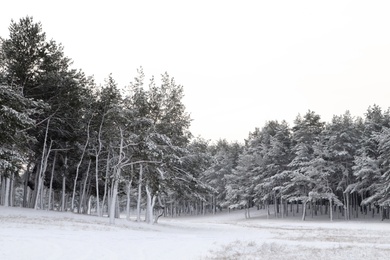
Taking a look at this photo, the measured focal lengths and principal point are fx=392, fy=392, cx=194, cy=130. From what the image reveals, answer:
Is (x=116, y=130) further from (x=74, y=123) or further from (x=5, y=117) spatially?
(x=5, y=117)

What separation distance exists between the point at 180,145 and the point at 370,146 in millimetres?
37601

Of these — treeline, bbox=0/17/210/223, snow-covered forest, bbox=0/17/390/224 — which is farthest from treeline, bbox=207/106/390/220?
treeline, bbox=0/17/210/223

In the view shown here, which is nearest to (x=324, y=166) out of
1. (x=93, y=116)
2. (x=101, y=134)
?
(x=101, y=134)

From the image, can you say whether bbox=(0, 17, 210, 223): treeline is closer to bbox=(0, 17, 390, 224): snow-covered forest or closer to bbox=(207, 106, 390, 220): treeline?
bbox=(0, 17, 390, 224): snow-covered forest

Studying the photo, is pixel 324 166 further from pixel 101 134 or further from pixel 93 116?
pixel 93 116

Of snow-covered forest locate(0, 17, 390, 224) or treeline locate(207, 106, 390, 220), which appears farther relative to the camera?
treeline locate(207, 106, 390, 220)

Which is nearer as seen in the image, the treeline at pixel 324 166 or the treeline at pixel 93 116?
the treeline at pixel 93 116

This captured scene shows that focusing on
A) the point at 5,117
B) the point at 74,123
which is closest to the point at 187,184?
the point at 74,123

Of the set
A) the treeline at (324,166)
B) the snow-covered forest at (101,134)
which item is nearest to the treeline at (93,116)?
→ the snow-covered forest at (101,134)

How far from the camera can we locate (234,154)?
9900 cm

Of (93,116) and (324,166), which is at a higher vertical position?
(93,116)

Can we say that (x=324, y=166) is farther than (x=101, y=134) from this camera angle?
Yes

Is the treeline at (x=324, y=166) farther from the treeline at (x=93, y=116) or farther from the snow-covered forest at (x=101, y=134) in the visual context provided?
the treeline at (x=93, y=116)

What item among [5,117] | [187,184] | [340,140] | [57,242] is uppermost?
[340,140]
